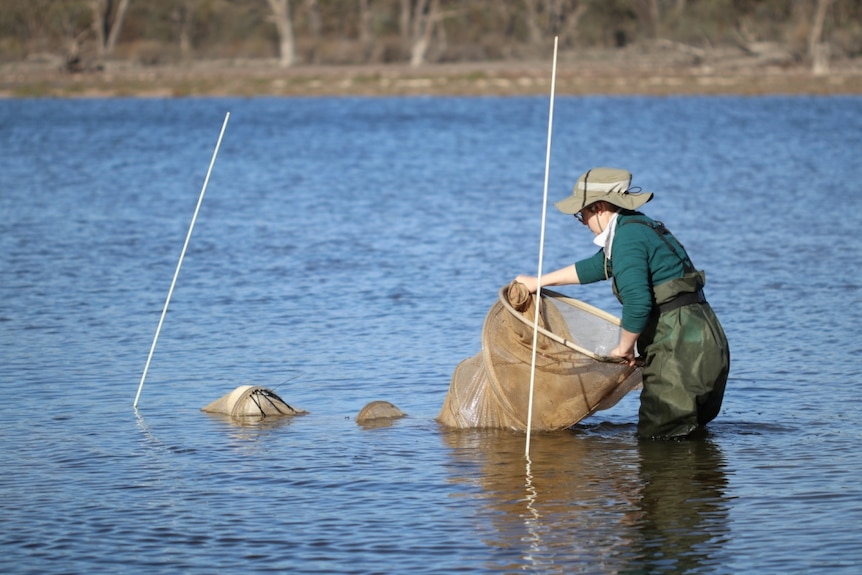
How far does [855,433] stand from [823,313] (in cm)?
393

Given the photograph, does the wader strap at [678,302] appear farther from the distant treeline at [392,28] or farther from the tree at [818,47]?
the distant treeline at [392,28]

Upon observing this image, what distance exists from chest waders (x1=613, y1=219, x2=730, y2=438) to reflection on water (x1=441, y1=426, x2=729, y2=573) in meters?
0.43

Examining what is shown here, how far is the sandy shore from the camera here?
170 ft

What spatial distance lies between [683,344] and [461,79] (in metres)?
50.7

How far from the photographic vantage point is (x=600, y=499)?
723 cm

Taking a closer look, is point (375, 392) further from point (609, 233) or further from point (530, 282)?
point (609, 233)

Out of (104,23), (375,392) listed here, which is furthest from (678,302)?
(104,23)

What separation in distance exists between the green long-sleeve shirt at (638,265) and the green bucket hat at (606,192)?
130 millimetres

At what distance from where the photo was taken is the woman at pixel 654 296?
732 centimetres

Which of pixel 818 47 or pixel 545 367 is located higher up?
pixel 818 47

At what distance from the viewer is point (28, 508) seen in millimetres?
7258

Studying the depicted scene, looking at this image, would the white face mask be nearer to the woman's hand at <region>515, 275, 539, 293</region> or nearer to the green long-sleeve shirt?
the green long-sleeve shirt

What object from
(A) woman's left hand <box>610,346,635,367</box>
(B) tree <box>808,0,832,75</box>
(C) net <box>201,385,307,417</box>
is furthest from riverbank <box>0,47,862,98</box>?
(A) woman's left hand <box>610,346,635,367</box>

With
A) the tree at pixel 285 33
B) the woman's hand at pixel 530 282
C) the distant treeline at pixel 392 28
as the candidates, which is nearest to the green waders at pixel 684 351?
the woman's hand at pixel 530 282
